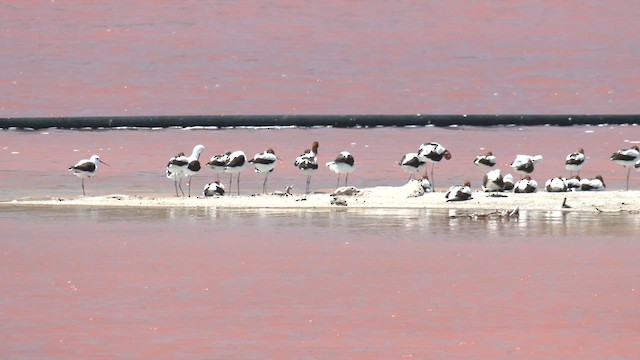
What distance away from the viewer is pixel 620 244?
768 inches

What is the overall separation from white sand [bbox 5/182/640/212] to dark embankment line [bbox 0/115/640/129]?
126ft

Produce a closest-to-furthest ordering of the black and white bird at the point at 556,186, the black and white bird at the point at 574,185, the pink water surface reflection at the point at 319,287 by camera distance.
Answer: the pink water surface reflection at the point at 319,287
the black and white bird at the point at 556,186
the black and white bird at the point at 574,185

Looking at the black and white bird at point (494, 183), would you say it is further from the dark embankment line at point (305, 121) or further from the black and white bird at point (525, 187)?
the dark embankment line at point (305, 121)

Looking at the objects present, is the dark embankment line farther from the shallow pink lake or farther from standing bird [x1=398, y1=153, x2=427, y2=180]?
the shallow pink lake

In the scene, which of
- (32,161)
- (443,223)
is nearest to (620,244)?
(443,223)

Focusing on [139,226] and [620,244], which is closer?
[620,244]

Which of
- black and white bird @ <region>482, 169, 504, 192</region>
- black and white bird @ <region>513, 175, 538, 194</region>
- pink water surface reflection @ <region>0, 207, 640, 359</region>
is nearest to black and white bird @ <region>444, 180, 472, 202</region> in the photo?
black and white bird @ <region>482, 169, 504, 192</region>

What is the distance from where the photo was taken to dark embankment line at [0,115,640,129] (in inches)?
2589

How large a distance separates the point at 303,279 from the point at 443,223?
6332mm

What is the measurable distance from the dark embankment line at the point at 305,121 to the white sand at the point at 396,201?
38553mm

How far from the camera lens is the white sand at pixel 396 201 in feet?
81.4

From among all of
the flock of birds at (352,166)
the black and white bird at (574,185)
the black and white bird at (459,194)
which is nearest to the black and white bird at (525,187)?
the flock of birds at (352,166)

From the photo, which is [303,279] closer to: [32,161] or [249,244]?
[249,244]

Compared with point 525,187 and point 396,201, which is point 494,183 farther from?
point 396,201
